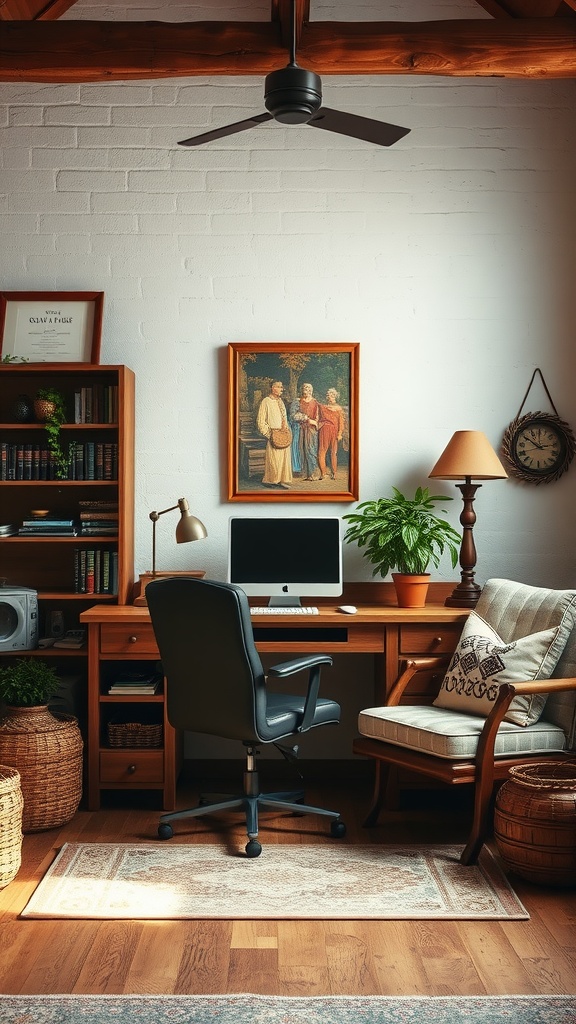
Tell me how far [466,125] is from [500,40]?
27.1 inches

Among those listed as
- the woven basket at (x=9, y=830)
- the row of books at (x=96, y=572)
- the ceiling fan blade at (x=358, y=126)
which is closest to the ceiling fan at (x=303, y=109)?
the ceiling fan blade at (x=358, y=126)

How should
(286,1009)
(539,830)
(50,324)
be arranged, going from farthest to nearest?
(50,324) < (539,830) < (286,1009)

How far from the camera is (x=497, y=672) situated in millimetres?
3699

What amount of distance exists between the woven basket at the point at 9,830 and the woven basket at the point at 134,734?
0.75 m

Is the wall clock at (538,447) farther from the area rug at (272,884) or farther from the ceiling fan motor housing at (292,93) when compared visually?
the ceiling fan motor housing at (292,93)

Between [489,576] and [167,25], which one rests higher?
[167,25]

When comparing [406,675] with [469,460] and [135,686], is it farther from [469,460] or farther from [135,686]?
[135,686]

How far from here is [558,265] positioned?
4.63 meters

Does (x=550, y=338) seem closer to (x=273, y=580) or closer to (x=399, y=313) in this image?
(x=399, y=313)

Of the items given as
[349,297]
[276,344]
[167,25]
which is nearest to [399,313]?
[349,297]

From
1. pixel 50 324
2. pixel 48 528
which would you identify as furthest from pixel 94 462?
pixel 50 324

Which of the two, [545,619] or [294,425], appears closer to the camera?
[545,619]

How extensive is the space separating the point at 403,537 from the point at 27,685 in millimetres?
1667

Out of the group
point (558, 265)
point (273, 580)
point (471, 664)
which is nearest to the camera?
point (471, 664)
